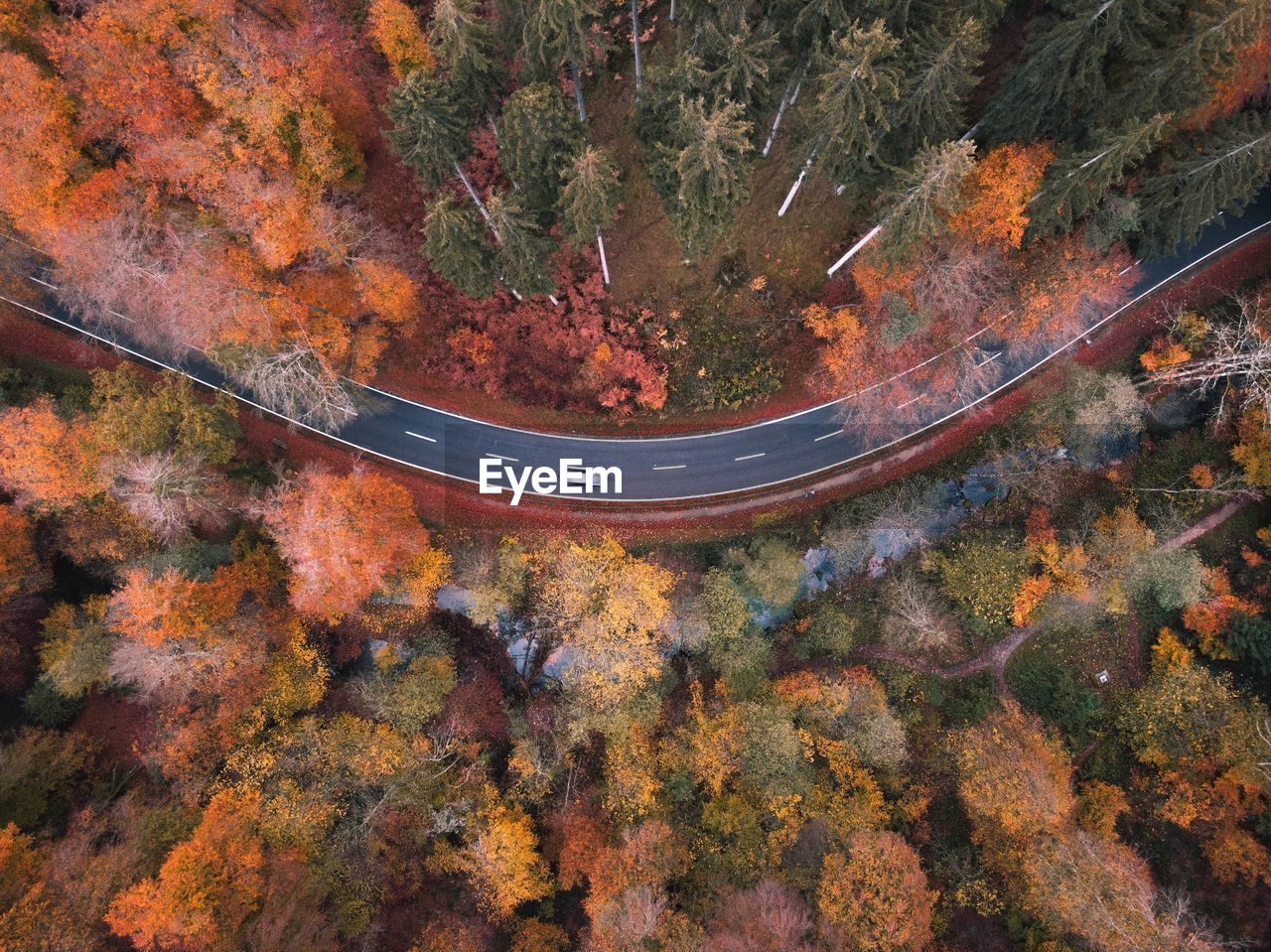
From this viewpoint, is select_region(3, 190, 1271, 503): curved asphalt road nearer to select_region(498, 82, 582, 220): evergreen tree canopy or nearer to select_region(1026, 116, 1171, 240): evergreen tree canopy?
select_region(1026, 116, 1171, 240): evergreen tree canopy

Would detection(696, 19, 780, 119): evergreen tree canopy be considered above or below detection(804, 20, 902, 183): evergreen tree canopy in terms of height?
above

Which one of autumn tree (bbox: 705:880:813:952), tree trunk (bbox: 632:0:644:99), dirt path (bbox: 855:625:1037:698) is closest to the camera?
autumn tree (bbox: 705:880:813:952)

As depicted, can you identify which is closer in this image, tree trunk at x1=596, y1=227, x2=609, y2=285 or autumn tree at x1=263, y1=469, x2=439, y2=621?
autumn tree at x1=263, y1=469, x2=439, y2=621

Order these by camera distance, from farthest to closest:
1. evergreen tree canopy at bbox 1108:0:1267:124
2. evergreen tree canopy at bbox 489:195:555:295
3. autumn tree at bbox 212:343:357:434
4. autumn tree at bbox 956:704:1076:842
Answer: autumn tree at bbox 212:343:357:434
autumn tree at bbox 956:704:1076:842
evergreen tree canopy at bbox 489:195:555:295
evergreen tree canopy at bbox 1108:0:1267:124

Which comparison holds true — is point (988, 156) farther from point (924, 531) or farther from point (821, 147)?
point (924, 531)

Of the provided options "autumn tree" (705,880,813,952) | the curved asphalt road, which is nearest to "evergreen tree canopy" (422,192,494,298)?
the curved asphalt road

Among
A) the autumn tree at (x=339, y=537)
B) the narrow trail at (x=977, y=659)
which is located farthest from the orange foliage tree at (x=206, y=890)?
the narrow trail at (x=977, y=659)

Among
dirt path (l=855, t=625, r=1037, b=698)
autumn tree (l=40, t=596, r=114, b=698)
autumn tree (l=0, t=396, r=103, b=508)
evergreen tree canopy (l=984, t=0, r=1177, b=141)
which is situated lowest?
dirt path (l=855, t=625, r=1037, b=698)
